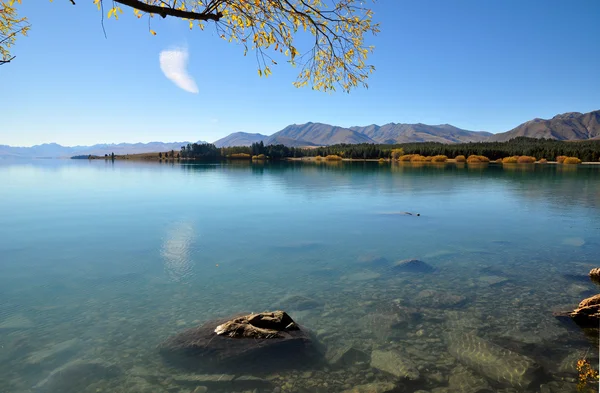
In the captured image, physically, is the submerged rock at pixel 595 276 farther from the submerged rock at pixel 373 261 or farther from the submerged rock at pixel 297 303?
the submerged rock at pixel 297 303

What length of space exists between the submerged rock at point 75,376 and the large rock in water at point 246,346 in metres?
1.34

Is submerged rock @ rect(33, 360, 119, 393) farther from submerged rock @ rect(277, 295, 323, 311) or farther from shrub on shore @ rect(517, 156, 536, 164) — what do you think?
shrub on shore @ rect(517, 156, 536, 164)

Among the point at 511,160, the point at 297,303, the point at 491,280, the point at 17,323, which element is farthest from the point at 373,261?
the point at 511,160

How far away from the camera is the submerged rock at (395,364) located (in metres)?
8.11

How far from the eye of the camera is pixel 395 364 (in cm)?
852

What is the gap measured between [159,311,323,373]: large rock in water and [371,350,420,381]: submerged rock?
56.3 inches

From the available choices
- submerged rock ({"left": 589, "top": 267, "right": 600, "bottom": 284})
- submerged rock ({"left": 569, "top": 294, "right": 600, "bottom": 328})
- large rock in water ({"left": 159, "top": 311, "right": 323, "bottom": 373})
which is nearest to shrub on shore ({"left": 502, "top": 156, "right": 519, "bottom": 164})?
submerged rock ({"left": 589, "top": 267, "right": 600, "bottom": 284})

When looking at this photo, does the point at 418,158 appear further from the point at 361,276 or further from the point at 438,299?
the point at 438,299

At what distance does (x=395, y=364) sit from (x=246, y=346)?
12.4 ft

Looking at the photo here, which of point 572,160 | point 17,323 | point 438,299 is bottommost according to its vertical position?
point 17,323

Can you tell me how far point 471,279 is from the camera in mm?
14344

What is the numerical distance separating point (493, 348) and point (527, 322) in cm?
235

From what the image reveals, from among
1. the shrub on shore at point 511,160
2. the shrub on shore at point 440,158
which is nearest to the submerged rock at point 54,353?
the shrub on shore at point 440,158

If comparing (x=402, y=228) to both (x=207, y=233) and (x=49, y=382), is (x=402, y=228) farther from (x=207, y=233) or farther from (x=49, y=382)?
(x=49, y=382)
